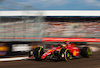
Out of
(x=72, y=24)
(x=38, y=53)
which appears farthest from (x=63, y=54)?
(x=72, y=24)

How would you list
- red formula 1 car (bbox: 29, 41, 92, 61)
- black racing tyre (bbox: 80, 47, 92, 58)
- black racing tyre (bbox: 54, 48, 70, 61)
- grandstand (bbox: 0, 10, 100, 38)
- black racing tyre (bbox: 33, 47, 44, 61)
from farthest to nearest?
grandstand (bbox: 0, 10, 100, 38)
black racing tyre (bbox: 80, 47, 92, 58)
black racing tyre (bbox: 33, 47, 44, 61)
red formula 1 car (bbox: 29, 41, 92, 61)
black racing tyre (bbox: 54, 48, 70, 61)

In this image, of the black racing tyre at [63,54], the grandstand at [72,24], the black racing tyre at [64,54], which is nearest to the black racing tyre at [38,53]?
the black racing tyre at [63,54]

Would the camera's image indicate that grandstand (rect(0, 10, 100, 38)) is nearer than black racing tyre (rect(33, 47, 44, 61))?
No

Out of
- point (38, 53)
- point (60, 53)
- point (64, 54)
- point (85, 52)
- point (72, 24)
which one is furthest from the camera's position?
point (72, 24)

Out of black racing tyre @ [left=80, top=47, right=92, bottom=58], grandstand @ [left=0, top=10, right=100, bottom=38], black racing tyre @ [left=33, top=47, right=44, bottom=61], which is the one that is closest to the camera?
black racing tyre @ [left=33, top=47, right=44, bottom=61]

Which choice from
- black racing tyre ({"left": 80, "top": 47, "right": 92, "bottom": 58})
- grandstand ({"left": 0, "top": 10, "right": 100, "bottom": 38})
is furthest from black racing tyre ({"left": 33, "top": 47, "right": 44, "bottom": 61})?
grandstand ({"left": 0, "top": 10, "right": 100, "bottom": 38})

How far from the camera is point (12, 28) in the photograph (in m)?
9.44

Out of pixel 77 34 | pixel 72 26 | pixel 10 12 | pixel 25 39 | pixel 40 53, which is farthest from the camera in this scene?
pixel 72 26

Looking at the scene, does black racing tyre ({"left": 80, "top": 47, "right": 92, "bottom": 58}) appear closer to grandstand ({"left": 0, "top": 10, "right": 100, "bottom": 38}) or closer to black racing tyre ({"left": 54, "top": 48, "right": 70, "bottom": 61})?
black racing tyre ({"left": 54, "top": 48, "right": 70, "bottom": 61})

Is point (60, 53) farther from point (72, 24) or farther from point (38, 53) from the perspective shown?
point (72, 24)

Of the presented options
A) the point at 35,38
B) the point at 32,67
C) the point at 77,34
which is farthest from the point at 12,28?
the point at 77,34

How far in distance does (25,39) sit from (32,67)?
341 centimetres

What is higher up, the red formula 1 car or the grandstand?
the grandstand

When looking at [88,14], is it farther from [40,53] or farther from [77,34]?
[40,53]
